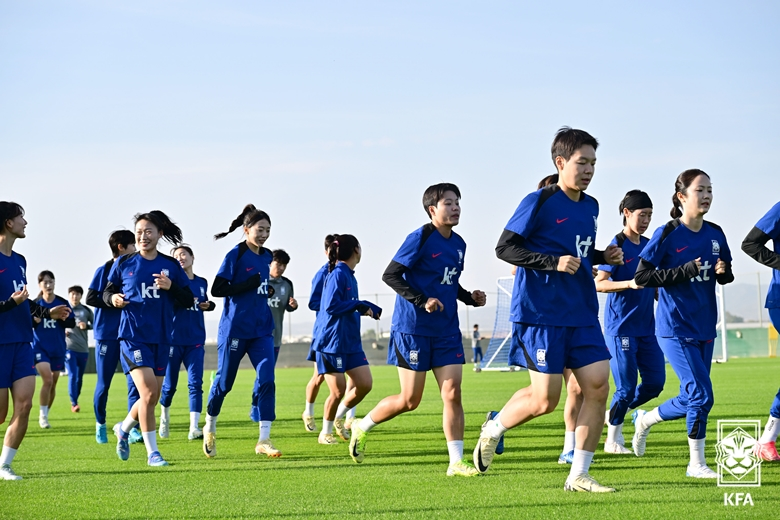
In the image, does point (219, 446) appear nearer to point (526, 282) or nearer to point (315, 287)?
point (315, 287)

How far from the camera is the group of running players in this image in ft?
22.3

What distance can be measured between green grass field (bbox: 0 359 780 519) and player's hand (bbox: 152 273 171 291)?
5.49 feet

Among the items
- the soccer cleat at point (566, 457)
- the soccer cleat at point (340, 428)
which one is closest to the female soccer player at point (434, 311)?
the soccer cleat at point (566, 457)

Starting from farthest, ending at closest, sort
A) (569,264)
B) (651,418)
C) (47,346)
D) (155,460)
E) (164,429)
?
(47,346) < (164,429) < (155,460) < (651,418) < (569,264)

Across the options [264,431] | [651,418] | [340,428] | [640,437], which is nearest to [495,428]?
[651,418]

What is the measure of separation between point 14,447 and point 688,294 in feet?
19.1

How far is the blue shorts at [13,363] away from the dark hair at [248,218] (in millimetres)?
2771

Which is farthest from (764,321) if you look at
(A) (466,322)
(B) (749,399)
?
(B) (749,399)

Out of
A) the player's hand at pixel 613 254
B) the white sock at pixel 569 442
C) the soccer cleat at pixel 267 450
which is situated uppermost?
the player's hand at pixel 613 254

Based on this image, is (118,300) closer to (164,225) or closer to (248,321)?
(164,225)

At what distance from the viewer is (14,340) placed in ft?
27.2

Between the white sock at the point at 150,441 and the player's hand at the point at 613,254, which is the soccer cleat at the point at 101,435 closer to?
the white sock at the point at 150,441

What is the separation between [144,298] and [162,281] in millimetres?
264

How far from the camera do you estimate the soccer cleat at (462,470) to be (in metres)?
7.88
